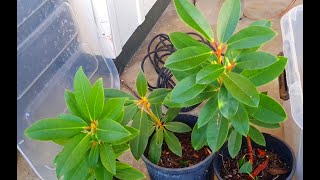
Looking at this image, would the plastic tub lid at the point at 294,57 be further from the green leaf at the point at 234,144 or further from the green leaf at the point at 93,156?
the green leaf at the point at 93,156

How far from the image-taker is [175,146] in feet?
4.26

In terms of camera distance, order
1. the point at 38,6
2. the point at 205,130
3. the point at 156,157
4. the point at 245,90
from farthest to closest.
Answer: the point at 38,6, the point at 156,157, the point at 205,130, the point at 245,90

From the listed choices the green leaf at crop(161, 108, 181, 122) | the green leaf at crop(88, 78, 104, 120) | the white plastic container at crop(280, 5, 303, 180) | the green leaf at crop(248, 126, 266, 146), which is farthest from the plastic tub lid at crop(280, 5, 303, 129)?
the green leaf at crop(88, 78, 104, 120)

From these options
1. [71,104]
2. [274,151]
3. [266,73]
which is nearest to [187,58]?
[266,73]

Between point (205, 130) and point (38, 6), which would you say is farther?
point (38, 6)

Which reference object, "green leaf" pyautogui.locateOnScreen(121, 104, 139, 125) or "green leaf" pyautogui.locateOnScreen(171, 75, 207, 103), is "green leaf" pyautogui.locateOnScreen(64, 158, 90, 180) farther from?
"green leaf" pyautogui.locateOnScreen(171, 75, 207, 103)

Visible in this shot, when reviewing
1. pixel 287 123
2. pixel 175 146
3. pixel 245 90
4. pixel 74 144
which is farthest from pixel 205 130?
pixel 287 123

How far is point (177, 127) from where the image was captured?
1.31 meters

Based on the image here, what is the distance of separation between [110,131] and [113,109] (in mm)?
72

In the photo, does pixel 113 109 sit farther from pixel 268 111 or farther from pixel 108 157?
pixel 268 111

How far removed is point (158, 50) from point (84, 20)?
402mm

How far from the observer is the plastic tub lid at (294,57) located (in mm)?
1240

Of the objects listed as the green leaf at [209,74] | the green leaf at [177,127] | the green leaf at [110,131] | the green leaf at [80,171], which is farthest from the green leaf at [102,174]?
the green leaf at [209,74]
